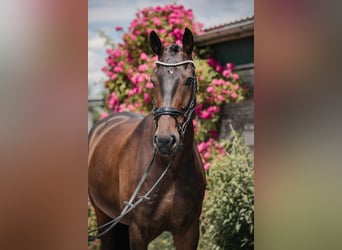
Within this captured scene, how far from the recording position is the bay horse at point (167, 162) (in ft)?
8.11

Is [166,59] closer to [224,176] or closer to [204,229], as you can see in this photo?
[224,176]

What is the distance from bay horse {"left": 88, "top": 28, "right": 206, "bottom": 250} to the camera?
247cm

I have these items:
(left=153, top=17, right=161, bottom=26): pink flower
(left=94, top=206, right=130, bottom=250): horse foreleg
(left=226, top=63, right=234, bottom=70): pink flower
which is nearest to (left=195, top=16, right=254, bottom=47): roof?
(left=226, top=63, right=234, bottom=70): pink flower

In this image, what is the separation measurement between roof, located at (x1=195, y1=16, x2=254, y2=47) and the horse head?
8.58 ft

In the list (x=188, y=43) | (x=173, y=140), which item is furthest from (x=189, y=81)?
(x=173, y=140)

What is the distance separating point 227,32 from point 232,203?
2.28 meters

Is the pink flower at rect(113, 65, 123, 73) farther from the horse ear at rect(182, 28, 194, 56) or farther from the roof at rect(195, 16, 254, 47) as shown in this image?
the horse ear at rect(182, 28, 194, 56)

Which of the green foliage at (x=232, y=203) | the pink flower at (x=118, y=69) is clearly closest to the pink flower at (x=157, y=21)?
the pink flower at (x=118, y=69)

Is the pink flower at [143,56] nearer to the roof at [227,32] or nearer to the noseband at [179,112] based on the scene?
the roof at [227,32]
